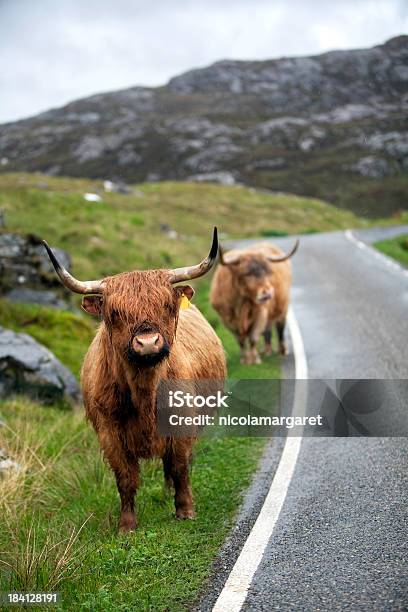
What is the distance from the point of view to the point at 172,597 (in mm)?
3920

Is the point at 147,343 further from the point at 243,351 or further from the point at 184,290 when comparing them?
the point at 243,351

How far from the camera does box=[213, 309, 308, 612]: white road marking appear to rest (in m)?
3.78

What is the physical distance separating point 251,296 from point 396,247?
14089 millimetres

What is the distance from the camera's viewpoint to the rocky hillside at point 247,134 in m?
66.1

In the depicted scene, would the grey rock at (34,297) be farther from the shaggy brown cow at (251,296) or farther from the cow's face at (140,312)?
the cow's face at (140,312)

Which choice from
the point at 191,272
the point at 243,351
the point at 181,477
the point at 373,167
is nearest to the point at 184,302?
the point at 191,272

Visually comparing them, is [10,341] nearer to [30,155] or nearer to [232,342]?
[232,342]

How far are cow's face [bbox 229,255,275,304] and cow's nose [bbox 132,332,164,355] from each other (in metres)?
6.32

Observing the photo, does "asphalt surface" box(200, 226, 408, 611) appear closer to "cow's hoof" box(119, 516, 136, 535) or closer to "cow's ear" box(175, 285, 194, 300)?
"cow's hoof" box(119, 516, 136, 535)

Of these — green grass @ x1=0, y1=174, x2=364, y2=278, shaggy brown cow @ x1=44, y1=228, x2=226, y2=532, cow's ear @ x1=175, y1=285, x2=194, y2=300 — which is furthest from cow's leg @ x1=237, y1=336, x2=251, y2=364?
cow's ear @ x1=175, y1=285, x2=194, y2=300

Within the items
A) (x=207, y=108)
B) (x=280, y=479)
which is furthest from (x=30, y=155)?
(x=280, y=479)

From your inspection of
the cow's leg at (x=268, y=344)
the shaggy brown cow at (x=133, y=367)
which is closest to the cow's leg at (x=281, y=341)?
the cow's leg at (x=268, y=344)

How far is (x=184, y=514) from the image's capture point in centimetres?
529

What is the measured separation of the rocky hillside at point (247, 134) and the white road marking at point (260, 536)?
2897 cm
